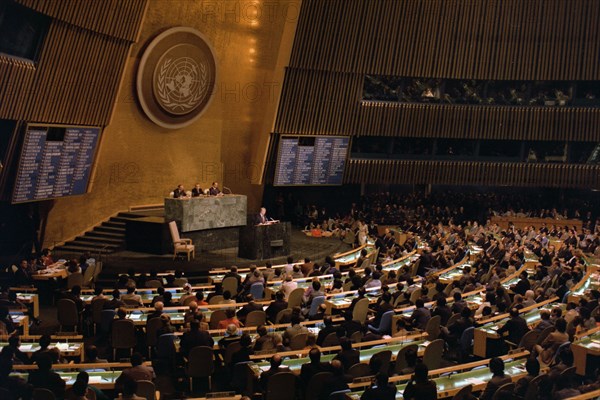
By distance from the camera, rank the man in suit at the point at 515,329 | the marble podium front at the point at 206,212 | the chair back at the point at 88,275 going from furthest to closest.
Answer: the marble podium front at the point at 206,212 < the chair back at the point at 88,275 < the man in suit at the point at 515,329

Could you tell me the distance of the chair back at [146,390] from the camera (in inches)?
Answer: 258

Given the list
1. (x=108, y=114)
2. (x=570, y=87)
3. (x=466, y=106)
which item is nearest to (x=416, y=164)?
(x=466, y=106)

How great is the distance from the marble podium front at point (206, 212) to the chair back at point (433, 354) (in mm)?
9177

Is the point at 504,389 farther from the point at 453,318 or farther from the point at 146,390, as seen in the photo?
the point at 146,390

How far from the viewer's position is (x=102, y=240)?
56.6 ft

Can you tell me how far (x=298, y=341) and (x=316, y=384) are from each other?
57.7 inches

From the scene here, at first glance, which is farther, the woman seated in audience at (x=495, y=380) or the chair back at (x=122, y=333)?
the chair back at (x=122, y=333)

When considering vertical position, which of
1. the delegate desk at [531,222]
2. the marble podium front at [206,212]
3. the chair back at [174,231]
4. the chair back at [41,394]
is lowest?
the chair back at [41,394]

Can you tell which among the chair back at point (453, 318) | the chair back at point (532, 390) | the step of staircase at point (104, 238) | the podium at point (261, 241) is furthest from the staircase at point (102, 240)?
the chair back at point (532, 390)

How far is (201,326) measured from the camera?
8.67 metres

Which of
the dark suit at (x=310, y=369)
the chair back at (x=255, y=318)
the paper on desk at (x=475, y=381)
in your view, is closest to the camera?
the dark suit at (x=310, y=369)

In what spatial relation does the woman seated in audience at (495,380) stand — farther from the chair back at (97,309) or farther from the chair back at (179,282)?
the chair back at (179,282)

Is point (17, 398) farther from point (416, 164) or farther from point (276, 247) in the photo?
point (416, 164)

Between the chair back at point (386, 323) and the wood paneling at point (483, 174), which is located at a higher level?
the wood paneling at point (483, 174)
